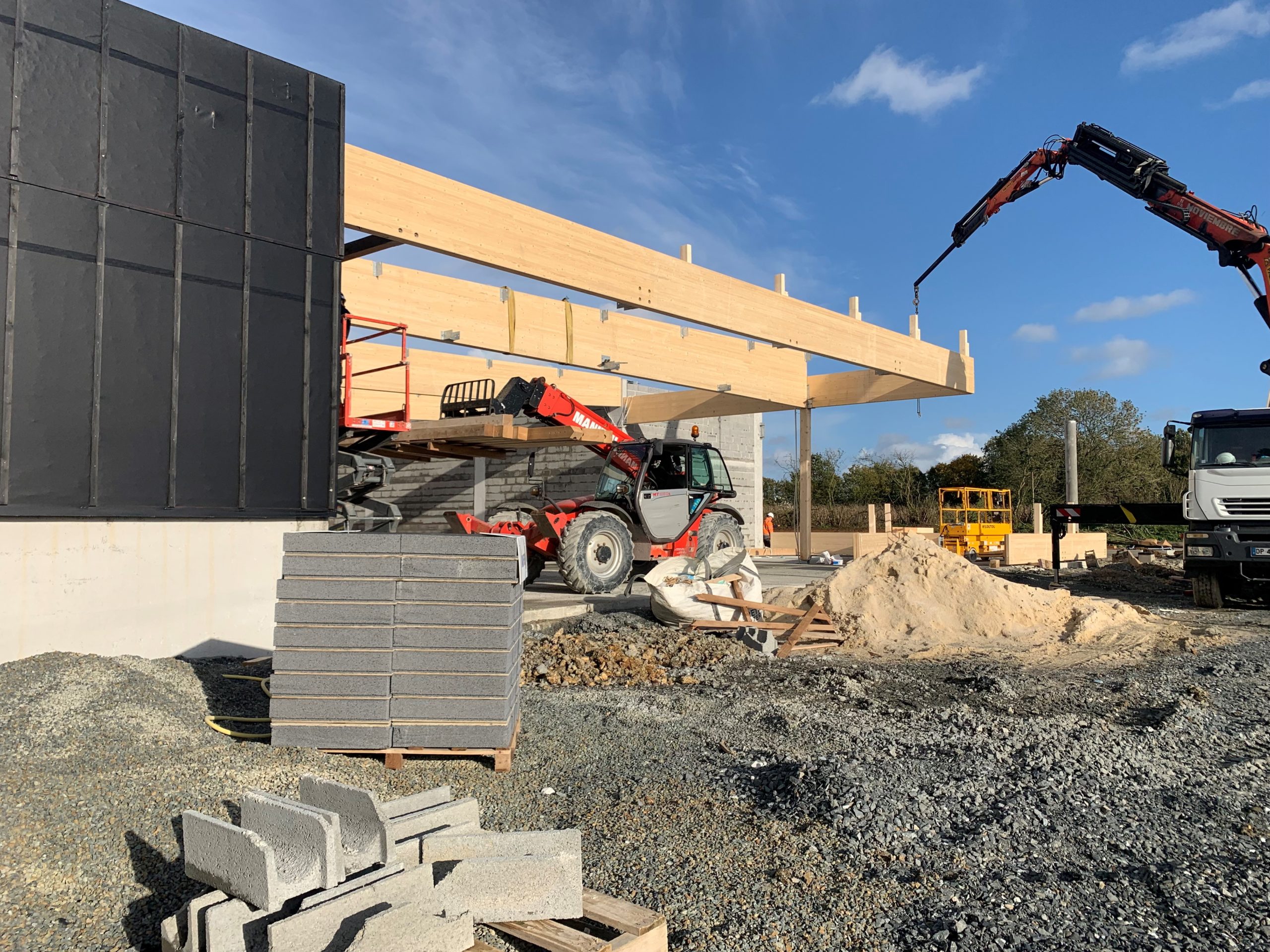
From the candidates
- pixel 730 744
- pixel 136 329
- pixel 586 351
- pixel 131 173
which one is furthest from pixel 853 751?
pixel 586 351

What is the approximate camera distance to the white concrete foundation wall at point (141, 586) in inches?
208

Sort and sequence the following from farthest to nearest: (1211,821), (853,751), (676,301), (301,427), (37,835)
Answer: (676,301) < (301,427) < (853,751) < (1211,821) < (37,835)

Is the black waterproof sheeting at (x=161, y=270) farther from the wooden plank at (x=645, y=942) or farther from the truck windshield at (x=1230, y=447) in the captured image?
the truck windshield at (x=1230, y=447)

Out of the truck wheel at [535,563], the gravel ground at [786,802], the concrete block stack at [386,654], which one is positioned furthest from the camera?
the truck wheel at [535,563]

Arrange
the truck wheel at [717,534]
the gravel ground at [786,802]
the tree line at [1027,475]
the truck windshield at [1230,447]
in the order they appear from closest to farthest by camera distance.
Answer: the gravel ground at [786,802] → the truck windshield at [1230,447] → the truck wheel at [717,534] → the tree line at [1027,475]

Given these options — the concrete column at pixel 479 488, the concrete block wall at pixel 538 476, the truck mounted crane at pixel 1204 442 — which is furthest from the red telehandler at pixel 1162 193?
the concrete column at pixel 479 488

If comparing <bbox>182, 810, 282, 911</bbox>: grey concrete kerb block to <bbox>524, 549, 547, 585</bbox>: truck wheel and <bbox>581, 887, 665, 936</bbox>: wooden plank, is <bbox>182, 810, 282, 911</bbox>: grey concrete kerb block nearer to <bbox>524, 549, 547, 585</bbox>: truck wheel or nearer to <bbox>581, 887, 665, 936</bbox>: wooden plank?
<bbox>581, 887, 665, 936</bbox>: wooden plank

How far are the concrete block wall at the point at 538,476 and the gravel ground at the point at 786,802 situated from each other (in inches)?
402

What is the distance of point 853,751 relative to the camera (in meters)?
4.47

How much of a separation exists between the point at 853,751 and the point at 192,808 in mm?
3112

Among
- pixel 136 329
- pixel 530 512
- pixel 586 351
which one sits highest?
pixel 586 351

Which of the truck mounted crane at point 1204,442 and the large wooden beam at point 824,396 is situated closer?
the truck mounted crane at point 1204,442

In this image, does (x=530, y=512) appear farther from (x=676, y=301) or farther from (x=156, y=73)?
(x=156, y=73)

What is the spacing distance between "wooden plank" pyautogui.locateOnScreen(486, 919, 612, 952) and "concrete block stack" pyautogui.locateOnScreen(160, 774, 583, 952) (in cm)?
3
